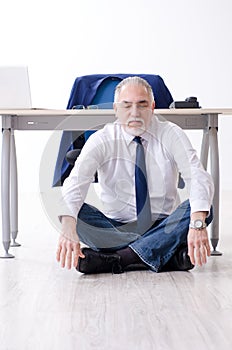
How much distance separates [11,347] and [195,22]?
5225 millimetres

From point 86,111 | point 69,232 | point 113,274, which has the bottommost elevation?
point 113,274

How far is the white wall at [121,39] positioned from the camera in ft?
21.4

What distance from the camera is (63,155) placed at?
342 cm

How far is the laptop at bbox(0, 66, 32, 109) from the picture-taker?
3168 millimetres

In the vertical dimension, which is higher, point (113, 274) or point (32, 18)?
point (32, 18)

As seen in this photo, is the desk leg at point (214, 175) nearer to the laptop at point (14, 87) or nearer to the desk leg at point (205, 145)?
the desk leg at point (205, 145)

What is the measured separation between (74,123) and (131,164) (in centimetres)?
49

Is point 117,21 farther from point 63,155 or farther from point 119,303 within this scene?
point 119,303

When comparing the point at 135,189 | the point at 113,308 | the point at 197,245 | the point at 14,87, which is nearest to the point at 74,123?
the point at 14,87

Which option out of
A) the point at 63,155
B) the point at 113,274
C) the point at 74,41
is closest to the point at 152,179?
the point at 113,274

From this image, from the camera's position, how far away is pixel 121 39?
257 inches

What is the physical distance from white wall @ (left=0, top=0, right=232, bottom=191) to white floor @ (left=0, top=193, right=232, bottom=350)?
3658 millimetres

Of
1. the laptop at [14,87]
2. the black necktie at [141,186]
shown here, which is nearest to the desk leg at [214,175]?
the black necktie at [141,186]

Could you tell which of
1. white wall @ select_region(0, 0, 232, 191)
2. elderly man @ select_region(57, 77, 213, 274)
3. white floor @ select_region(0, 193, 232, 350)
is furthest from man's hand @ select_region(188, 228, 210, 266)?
white wall @ select_region(0, 0, 232, 191)
